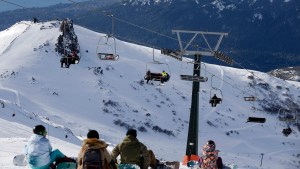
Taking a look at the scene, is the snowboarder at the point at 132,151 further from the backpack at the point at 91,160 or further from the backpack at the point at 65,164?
the backpack at the point at 91,160

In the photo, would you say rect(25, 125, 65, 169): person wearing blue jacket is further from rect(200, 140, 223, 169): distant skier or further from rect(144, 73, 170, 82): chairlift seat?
Answer: rect(144, 73, 170, 82): chairlift seat

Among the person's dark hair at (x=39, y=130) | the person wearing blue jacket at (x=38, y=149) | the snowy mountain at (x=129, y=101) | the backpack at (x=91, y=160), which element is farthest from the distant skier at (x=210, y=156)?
the snowy mountain at (x=129, y=101)

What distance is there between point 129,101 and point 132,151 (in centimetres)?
8363

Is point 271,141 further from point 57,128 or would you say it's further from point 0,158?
point 0,158

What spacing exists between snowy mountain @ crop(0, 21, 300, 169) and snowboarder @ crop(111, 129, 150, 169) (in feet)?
171

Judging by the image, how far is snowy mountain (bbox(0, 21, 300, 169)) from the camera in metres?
79.3

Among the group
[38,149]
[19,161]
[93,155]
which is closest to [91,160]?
[93,155]

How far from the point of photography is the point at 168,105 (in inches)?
4006

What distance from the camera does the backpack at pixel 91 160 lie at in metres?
10.5

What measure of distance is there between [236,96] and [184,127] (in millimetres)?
31262

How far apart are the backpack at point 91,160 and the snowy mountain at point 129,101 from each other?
Answer: 54.6 meters

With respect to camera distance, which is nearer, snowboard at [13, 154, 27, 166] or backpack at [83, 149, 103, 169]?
backpack at [83, 149, 103, 169]

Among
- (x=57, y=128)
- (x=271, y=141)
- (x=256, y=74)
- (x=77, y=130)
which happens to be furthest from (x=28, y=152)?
(x=256, y=74)

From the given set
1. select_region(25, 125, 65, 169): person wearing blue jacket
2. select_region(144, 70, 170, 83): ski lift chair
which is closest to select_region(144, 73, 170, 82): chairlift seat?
select_region(144, 70, 170, 83): ski lift chair
